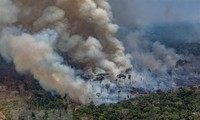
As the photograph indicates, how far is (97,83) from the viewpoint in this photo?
77000 mm

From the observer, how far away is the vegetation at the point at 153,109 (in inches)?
2389

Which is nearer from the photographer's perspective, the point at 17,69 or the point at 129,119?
the point at 129,119

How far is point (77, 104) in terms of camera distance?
7150 cm

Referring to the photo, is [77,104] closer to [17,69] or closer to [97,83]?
[97,83]

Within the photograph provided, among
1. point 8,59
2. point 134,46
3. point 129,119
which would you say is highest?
point 134,46

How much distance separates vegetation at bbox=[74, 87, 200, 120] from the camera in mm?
60688

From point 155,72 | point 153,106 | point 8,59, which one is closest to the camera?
point 153,106

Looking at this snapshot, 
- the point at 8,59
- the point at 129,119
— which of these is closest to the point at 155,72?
the point at 8,59

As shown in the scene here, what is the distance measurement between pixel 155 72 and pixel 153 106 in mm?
32613

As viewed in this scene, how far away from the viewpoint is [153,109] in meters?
63.0

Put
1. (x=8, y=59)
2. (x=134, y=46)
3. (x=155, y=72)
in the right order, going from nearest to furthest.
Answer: (x=8, y=59) < (x=155, y=72) < (x=134, y=46)

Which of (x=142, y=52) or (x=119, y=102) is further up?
(x=142, y=52)

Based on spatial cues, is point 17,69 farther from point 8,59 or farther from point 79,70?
point 79,70

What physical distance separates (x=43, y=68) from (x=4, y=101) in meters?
7.36
